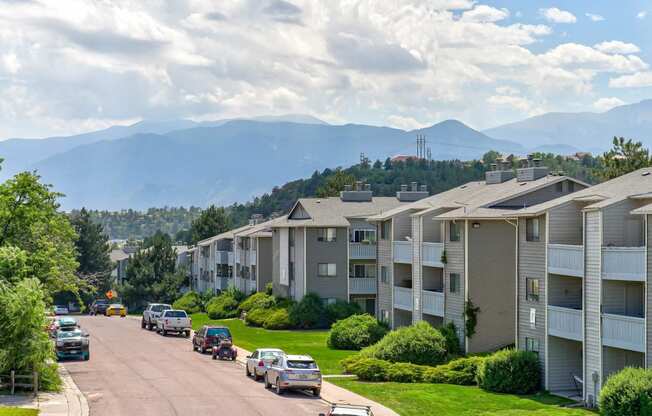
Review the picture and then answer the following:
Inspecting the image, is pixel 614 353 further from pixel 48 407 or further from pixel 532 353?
pixel 48 407

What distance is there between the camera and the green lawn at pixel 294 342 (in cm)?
5302

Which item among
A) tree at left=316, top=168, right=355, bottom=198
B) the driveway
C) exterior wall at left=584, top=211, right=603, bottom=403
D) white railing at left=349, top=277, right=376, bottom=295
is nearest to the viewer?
the driveway

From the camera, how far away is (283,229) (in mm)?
80938

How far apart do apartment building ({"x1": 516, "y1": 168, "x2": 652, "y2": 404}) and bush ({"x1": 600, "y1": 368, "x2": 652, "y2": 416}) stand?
69.5 inches

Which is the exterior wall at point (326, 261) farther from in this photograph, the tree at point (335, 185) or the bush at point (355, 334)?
the tree at point (335, 185)

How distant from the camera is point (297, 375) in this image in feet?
132

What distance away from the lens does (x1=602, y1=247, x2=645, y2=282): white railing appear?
1393 inches

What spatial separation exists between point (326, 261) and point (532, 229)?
109 feet

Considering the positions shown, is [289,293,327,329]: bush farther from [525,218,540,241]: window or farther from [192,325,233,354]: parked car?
[525,218,540,241]: window

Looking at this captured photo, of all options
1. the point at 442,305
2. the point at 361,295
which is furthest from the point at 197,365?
the point at 361,295

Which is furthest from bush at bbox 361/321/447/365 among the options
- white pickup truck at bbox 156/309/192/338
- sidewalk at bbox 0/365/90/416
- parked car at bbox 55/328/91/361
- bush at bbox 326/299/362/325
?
white pickup truck at bbox 156/309/192/338

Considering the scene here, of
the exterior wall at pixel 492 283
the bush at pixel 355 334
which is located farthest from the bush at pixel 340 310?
the exterior wall at pixel 492 283

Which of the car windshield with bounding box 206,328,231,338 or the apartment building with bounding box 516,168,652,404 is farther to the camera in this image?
the car windshield with bounding box 206,328,231,338

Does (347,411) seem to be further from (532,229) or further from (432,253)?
(432,253)
